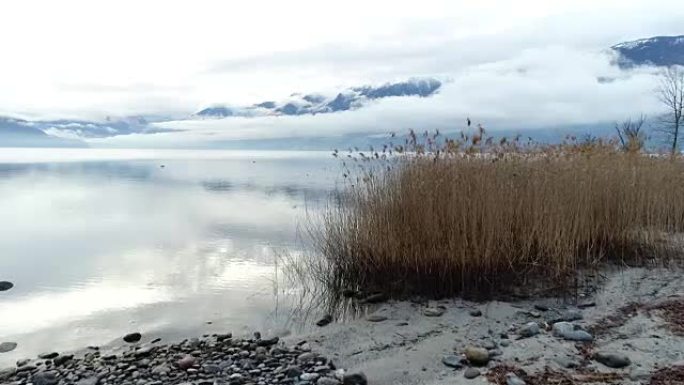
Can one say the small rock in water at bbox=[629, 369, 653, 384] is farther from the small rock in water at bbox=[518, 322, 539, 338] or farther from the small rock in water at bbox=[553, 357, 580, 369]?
the small rock in water at bbox=[518, 322, 539, 338]

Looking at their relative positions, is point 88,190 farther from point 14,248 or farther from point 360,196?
point 360,196

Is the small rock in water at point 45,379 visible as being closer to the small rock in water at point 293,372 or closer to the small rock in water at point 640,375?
the small rock in water at point 293,372

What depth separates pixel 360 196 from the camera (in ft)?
25.2

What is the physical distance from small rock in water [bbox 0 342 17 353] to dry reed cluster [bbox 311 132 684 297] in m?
3.82

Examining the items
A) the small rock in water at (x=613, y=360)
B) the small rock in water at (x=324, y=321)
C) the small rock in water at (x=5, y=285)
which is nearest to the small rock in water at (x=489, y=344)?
the small rock in water at (x=613, y=360)

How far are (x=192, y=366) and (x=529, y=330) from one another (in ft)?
10.2

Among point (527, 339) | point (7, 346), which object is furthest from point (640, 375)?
point (7, 346)

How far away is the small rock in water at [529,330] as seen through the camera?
5223 mm

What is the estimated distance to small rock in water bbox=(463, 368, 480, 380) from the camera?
14.5ft

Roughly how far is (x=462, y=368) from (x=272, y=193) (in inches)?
885

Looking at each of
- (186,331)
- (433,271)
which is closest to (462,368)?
(433,271)

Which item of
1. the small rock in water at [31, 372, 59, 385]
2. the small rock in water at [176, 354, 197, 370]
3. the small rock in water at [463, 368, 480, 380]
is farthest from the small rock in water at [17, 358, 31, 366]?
the small rock in water at [463, 368, 480, 380]

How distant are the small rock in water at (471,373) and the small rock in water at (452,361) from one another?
0.48ft

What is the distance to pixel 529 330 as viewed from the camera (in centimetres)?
527
